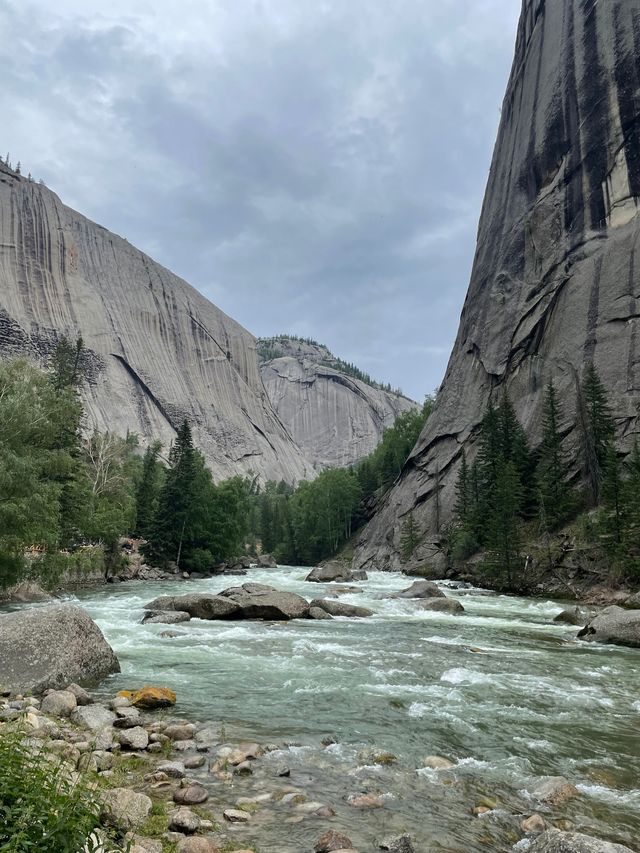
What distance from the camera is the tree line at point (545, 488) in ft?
101

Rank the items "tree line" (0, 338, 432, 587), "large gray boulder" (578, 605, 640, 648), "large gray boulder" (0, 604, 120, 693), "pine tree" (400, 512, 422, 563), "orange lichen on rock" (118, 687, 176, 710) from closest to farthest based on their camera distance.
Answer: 1. "orange lichen on rock" (118, 687, 176, 710)
2. "large gray boulder" (0, 604, 120, 693)
3. "large gray boulder" (578, 605, 640, 648)
4. "tree line" (0, 338, 432, 587)
5. "pine tree" (400, 512, 422, 563)

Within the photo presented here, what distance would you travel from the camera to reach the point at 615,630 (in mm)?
16828

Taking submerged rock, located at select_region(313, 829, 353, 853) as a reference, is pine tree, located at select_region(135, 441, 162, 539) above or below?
above

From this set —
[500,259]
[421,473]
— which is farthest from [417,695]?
[500,259]

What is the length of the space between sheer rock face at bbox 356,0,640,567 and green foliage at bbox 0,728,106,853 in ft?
156

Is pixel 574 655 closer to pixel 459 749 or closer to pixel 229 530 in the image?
pixel 459 749

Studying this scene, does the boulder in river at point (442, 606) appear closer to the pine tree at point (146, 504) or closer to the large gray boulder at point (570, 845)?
the large gray boulder at point (570, 845)

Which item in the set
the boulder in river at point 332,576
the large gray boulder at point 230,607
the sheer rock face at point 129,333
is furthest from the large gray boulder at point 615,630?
the sheer rock face at point 129,333

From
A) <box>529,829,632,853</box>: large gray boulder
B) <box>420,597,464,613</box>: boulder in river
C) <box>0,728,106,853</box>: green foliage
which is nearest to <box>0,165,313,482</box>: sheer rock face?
<box>420,597,464,613</box>: boulder in river

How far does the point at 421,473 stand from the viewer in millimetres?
67875

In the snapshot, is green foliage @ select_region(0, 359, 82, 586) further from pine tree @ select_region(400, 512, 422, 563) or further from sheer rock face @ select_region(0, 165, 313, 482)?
sheer rock face @ select_region(0, 165, 313, 482)

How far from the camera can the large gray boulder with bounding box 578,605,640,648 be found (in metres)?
16.5

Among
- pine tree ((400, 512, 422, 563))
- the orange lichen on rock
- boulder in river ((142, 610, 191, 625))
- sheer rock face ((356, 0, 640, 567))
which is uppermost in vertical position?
sheer rock face ((356, 0, 640, 567))

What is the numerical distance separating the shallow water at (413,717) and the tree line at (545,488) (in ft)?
50.6
